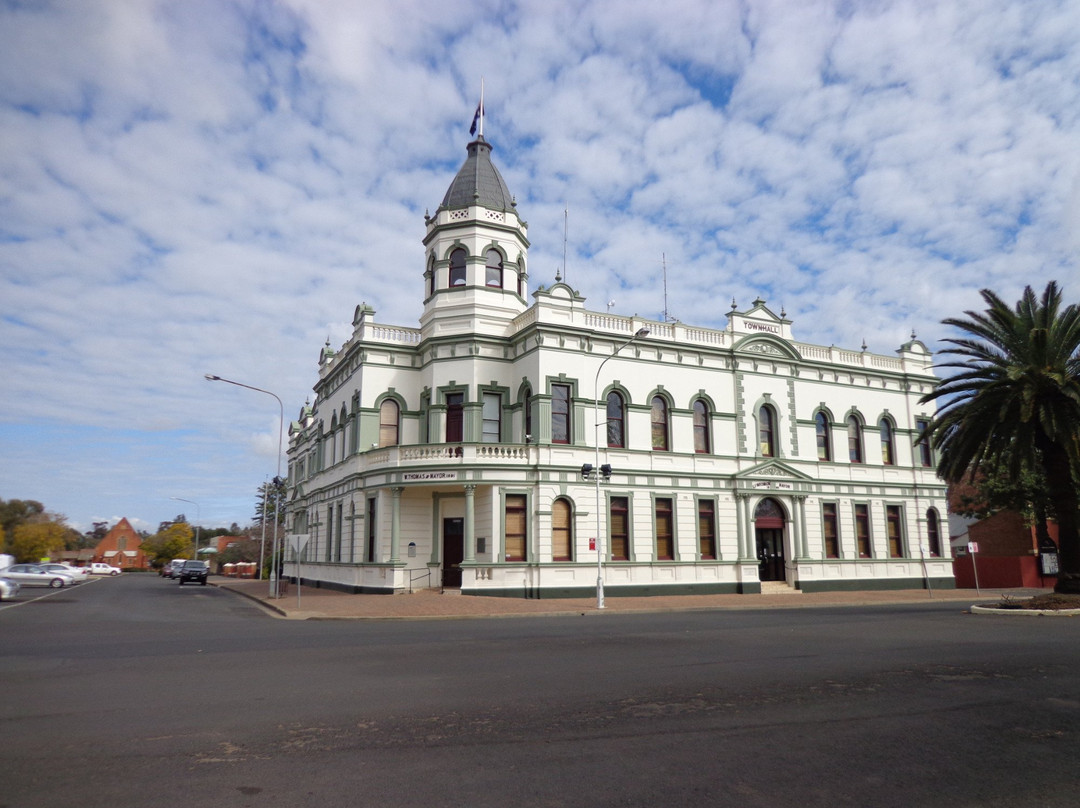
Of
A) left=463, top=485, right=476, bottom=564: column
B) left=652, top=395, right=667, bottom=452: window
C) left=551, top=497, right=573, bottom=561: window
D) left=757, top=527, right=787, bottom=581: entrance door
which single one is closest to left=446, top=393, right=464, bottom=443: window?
left=463, top=485, right=476, bottom=564: column

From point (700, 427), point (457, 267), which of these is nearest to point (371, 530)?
point (457, 267)

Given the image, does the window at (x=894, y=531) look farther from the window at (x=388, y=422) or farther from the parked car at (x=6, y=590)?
the parked car at (x=6, y=590)

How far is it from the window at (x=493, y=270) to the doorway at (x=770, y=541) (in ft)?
49.6

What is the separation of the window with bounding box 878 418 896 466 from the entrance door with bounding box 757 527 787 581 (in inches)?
317

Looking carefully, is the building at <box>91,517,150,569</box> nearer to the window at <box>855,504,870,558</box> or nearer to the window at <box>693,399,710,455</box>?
the window at <box>693,399,710,455</box>

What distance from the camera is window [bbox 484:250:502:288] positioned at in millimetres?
33312

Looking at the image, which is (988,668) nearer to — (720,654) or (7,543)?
(720,654)

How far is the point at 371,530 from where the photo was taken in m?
31.7

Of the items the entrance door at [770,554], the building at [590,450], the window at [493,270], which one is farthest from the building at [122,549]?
the entrance door at [770,554]

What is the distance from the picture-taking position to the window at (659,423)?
3216 cm

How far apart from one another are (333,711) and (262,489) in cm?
8748

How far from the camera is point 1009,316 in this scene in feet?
74.7

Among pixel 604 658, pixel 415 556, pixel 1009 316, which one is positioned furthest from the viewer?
pixel 415 556

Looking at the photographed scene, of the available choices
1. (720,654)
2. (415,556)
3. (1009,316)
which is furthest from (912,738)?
(415,556)
